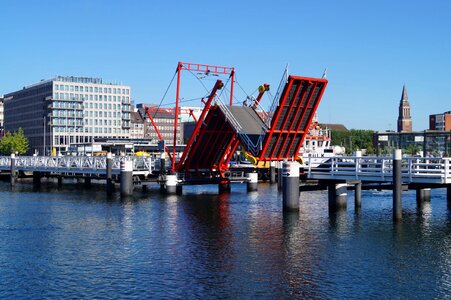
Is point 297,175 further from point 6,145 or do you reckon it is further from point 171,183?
point 6,145

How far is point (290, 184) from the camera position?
118 ft

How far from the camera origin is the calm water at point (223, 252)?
20.1 metres

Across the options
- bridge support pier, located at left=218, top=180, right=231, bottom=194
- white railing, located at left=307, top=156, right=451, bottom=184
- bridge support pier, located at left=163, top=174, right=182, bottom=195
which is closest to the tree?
bridge support pier, located at left=218, top=180, right=231, bottom=194

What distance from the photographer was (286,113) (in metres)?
45.2

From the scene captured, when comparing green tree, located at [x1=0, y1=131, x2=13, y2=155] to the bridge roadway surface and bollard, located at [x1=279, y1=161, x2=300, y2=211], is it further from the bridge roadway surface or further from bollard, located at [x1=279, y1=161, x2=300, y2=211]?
bollard, located at [x1=279, y1=161, x2=300, y2=211]

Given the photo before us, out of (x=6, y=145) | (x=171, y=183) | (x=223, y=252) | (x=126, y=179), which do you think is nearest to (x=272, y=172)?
(x=171, y=183)

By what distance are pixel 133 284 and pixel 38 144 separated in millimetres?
160426

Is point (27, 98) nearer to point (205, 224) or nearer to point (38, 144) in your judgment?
point (38, 144)

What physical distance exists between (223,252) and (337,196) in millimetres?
14137

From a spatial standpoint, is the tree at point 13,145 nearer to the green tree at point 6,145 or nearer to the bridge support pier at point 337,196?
the green tree at point 6,145

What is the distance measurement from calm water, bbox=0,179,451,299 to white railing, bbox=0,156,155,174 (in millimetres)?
12501

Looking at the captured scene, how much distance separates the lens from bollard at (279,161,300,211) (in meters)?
35.6

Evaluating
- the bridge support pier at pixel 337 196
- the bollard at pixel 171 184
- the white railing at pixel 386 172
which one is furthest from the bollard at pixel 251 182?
the bridge support pier at pixel 337 196

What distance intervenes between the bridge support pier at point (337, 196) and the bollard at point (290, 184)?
2.75 m
